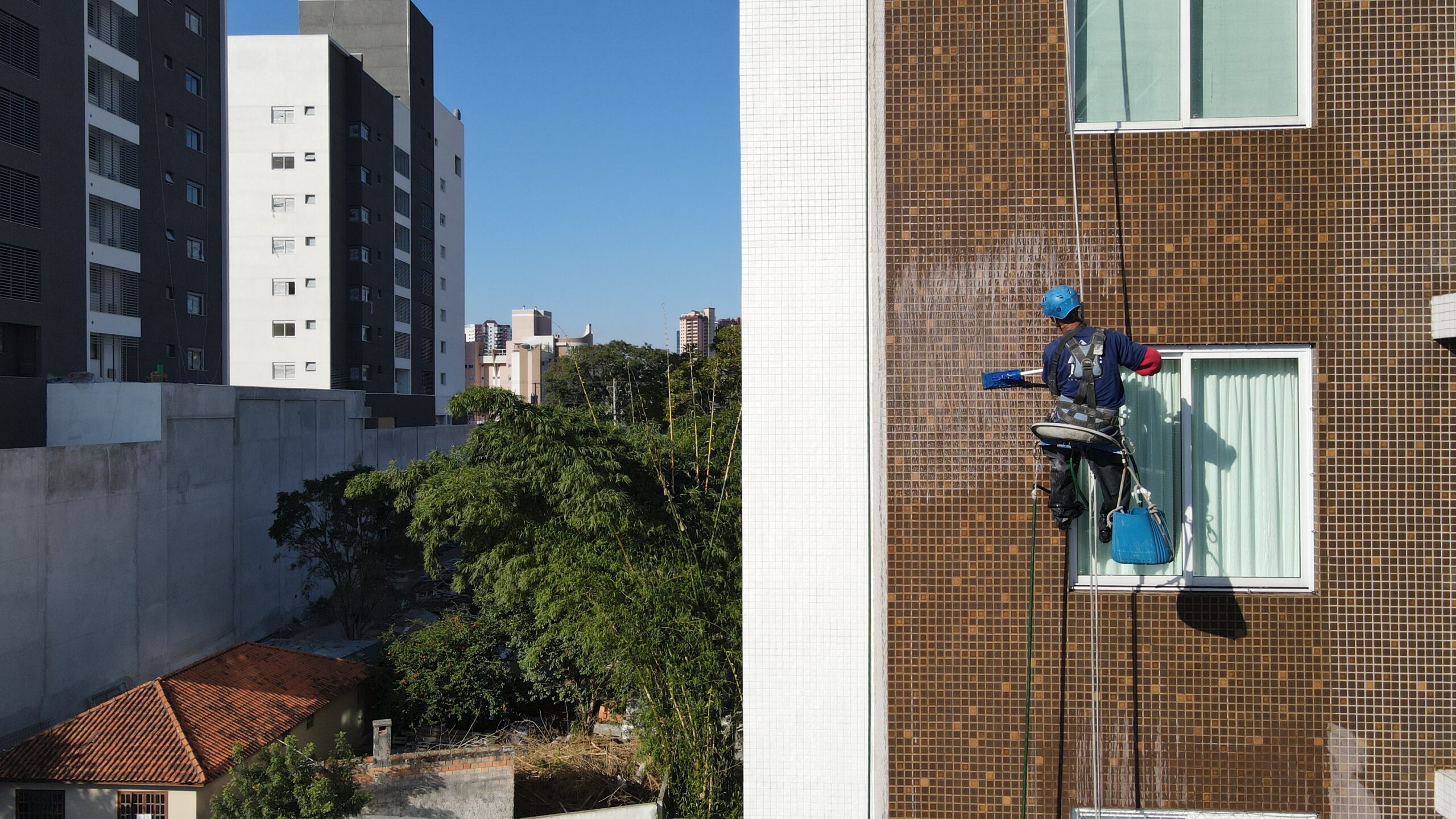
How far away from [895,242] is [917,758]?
262 cm

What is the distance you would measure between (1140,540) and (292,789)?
11.1 metres

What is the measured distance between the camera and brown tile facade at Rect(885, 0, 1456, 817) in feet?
13.4

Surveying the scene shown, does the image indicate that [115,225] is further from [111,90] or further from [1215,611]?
[1215,611]

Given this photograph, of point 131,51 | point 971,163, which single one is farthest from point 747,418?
point 131,51

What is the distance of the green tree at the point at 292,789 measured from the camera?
414 inches

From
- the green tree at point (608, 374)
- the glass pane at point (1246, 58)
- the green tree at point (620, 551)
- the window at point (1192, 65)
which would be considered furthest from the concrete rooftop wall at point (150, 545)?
the glass pane at point (1246, 58)

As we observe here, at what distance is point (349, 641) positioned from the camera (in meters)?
26.1

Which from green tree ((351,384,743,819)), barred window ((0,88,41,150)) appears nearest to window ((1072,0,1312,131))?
green tree ((351,384,743,819))

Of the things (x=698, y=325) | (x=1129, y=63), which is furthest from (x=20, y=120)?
(x=698, y=325)

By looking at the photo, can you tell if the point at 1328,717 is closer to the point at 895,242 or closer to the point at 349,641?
the point at 895,242

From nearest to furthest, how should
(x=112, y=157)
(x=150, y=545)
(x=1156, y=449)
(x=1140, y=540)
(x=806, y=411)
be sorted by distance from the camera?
(x=1140, y=540) < (x=1156, y=449) < (x=806, y=411) < (x=150, y=545) < (x=112, y=157)

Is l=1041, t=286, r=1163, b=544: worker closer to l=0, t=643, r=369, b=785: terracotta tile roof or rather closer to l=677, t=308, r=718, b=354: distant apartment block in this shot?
l=0, t=643, r=369, b=785: terracotta tile roof

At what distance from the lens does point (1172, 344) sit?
4184 mm

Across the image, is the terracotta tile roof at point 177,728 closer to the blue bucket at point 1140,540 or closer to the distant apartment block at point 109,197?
the distant apartment block at point 109,197
